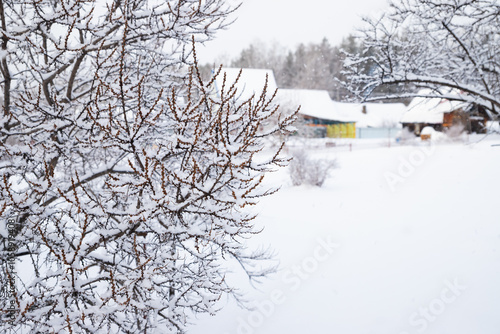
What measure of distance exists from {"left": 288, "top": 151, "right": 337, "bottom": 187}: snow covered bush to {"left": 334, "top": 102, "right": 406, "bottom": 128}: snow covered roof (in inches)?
1262

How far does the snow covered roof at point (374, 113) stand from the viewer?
150 feet

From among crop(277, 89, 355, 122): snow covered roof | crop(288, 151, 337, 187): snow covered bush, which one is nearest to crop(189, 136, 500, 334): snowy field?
crop(288, 151, 337, 187): snow covered bush

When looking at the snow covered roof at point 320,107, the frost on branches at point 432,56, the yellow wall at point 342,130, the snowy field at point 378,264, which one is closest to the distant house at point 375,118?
the yellow wall at point 342,130

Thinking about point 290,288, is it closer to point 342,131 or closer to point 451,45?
point 451,45

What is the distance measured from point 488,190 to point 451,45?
8276mm

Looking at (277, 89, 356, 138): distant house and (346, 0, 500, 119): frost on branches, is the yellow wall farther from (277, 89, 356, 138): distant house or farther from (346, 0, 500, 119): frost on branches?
(346, 0, 500, 119): frost on branches

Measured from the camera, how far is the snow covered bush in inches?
533

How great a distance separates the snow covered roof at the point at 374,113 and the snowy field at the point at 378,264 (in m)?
34.5

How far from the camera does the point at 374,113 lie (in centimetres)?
4941

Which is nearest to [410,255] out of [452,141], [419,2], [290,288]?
[290,288]

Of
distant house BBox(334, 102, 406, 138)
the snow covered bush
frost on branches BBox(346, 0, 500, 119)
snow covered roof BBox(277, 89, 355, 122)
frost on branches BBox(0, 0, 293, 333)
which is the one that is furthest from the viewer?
distant house BBox(334, 102, 406, 138)

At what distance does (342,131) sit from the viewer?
4288 cm

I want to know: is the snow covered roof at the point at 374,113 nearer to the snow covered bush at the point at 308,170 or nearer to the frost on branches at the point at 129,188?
the snow covered bush at the point at 308,170

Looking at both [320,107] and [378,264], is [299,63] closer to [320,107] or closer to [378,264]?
[320,107]
